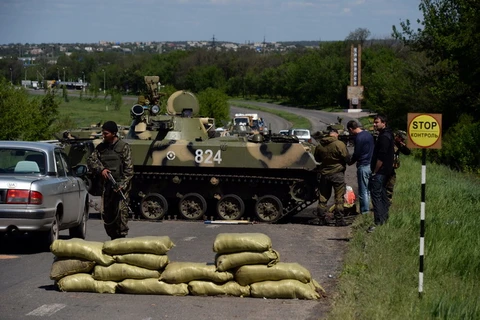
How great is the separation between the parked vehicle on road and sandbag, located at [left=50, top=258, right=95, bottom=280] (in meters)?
2.45

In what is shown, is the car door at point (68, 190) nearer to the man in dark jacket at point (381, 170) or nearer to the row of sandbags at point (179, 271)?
the row of sandbags at point (179, 271)

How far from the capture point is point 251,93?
149 m

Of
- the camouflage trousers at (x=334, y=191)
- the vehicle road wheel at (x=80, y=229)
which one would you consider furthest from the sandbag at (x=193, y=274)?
the camouflage trousers at (x=334, y=191)

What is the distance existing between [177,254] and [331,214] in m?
6.35

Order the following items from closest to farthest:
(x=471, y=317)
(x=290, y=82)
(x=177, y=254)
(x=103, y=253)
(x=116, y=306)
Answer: (x=471, y=317), (x=116, y=306), (x=103, y=253), (x=177, y=254), (x=290, y=82)

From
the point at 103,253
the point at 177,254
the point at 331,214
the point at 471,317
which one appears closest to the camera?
the point at 471,317

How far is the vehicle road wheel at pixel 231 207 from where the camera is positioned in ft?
64.1

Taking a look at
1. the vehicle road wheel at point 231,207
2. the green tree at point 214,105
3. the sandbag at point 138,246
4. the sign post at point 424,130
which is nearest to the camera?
the sandbag at point 138,246

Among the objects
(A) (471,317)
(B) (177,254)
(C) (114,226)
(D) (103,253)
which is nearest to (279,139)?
(B) (177,254)

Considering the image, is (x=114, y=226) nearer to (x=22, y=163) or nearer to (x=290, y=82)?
(x=22, y=163)

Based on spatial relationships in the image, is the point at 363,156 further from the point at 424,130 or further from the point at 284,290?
the point at 284,290

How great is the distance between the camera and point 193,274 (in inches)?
395

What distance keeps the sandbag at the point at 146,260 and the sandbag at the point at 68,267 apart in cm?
37

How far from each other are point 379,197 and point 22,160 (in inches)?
212
